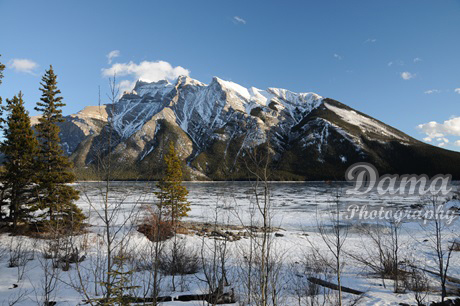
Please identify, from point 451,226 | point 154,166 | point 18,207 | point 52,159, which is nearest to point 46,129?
point 52,159

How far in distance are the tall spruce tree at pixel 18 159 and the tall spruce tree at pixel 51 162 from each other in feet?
2.35

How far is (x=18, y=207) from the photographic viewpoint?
63.2 ft

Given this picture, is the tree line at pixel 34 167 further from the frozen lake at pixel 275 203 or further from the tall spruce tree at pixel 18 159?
the frozen lake at pixel 275 203

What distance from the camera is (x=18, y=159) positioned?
19.1 metres

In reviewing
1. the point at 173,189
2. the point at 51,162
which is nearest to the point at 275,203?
the point at 173,189

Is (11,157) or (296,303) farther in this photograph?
(11,157)

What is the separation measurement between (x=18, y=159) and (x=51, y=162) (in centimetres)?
223

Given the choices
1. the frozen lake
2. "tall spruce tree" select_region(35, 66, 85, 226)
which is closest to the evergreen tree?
→ the frozen lake

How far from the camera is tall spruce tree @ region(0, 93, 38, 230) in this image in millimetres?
18797

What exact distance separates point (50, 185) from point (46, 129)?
4.62 meters

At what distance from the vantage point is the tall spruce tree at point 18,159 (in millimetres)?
18797

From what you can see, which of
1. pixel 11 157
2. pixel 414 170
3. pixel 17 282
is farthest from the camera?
pixel 414 170

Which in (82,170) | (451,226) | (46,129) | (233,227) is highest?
(46,129)

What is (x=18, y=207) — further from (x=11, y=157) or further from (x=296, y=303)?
(x=296, y=303)
